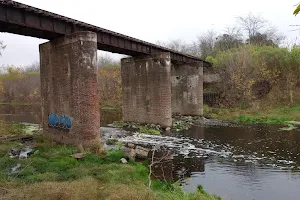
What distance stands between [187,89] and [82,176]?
2193 cm

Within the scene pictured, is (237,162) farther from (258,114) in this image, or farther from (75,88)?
(258,114)

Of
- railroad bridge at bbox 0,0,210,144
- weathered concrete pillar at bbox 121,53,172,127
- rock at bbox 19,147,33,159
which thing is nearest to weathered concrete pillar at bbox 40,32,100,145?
railroad bridge at bbox 0,0,210,144

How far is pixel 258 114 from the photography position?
2767cm

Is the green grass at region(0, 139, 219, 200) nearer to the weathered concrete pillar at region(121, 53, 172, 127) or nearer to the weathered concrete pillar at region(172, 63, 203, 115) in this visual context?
the weathered concrete pillar at region(121, 53, 172, 127)

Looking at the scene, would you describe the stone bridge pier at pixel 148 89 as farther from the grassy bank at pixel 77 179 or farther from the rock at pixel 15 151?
the rock at pixel 15 151

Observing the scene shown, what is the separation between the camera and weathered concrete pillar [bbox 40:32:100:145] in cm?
1323

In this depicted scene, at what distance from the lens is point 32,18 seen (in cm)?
1273

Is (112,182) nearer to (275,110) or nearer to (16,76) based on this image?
(275,110)

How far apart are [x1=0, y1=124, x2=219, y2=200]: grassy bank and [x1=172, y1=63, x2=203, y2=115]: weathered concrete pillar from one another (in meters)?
18.5

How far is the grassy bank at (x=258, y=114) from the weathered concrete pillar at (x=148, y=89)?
8.62 m

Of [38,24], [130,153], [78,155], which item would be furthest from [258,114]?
[38,24]

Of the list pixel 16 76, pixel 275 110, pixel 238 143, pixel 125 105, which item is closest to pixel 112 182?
pixel 238 143

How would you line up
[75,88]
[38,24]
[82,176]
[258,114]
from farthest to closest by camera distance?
1. [258,114]
2. [75,88]
3. [38,24]
4. [82,176]

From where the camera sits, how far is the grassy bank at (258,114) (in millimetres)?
24844
